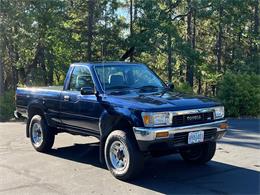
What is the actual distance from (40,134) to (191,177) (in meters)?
3.54

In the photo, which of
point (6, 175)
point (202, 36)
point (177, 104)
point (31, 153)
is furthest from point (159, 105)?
point (202, 36)

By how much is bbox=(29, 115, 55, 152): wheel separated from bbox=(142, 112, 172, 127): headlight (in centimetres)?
308

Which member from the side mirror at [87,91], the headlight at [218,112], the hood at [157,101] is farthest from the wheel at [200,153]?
the side mirror at [87,91]

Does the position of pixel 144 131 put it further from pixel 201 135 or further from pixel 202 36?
pixel 202 36

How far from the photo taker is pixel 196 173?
21.7 feet

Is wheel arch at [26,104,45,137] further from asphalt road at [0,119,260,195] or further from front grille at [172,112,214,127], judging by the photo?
front grille at [172,112,214,127]

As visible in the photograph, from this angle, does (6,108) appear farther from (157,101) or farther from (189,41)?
(189,41)

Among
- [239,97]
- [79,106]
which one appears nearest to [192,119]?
[79,106]

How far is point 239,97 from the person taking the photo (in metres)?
13.8

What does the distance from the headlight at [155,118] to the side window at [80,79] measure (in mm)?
1621

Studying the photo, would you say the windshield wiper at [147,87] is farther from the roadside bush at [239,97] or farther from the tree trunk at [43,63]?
the tree trunk at [43,63]

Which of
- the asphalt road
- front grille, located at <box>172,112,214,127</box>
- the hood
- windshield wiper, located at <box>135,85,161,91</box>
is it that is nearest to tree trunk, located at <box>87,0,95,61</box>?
the asphalt road

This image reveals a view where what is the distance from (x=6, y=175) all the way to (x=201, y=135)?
3.11m

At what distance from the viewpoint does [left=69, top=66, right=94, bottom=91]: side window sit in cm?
728
